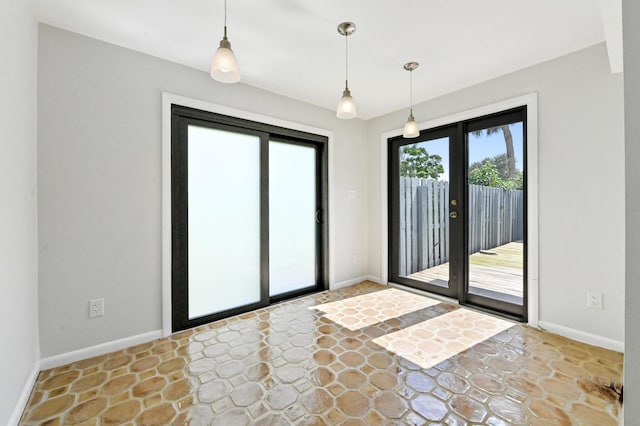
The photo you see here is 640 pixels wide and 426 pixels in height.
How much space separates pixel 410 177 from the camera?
3.95m

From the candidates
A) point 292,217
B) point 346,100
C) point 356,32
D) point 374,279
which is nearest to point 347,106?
point 346,100

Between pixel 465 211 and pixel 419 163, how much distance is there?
3.02 feet

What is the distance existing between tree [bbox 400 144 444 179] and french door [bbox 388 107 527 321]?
13 millimetres

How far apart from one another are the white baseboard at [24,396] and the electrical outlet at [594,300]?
4.04 m

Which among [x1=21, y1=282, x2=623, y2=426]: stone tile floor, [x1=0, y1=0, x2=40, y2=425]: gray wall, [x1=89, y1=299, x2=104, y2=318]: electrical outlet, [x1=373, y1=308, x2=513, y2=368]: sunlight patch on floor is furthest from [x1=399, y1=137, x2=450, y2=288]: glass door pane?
[x1=0, y1=0, x2=40, y2=425]: gray wall

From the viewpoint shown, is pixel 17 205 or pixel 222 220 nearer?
pixel 17 205

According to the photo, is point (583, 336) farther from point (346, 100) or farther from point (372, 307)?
point (346, 100)

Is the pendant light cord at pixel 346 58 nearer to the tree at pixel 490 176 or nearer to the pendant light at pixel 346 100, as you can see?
the pendant light at pixel 346 100

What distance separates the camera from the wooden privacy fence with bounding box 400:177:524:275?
119 inches

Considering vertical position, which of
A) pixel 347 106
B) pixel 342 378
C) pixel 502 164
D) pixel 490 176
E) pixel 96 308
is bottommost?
pixel 342 378

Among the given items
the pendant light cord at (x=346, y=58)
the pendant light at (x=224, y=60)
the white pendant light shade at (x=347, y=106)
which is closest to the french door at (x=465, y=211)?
the pendant light cord at (x=346, y=58)

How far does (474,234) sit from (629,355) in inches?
111

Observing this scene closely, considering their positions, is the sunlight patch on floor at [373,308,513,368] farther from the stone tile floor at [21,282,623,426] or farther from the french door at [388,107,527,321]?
the french door at [388,107,527,321]

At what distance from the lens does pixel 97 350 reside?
2.25 m
